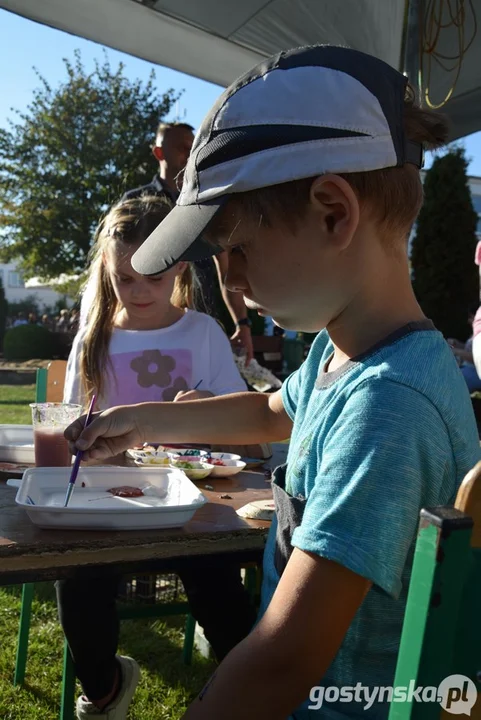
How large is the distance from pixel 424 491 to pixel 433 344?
0.75 feet

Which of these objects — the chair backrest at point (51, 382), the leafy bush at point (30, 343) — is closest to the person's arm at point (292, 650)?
the chair backrest at point (51, 382)

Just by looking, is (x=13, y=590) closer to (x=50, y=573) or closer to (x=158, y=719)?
(x=158, y=719)

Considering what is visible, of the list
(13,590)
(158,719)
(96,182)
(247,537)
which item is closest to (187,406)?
(247,537)

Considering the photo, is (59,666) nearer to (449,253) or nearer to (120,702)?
(120,702)

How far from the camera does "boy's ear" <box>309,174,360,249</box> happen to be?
989 millimetres

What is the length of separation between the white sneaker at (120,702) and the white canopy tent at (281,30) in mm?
2826

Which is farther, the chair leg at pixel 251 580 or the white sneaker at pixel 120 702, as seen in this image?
the chair leg at pixel 251 580

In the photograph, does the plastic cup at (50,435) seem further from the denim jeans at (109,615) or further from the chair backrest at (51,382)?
the chair backrest at (51,382)

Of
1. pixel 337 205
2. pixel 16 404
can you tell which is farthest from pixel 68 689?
pixel 16 404

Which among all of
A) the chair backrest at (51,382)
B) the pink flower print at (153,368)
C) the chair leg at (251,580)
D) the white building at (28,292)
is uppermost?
the white building at (28,292)

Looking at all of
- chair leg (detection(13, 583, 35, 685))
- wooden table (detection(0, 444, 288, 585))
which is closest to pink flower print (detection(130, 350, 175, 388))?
chair leg (detection(13, 583, 35, 685))

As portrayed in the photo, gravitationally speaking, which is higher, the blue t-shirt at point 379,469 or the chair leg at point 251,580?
the blue t-shirt at point 379,469

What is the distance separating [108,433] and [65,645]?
0.86 meters

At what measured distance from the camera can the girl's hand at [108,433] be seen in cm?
152
